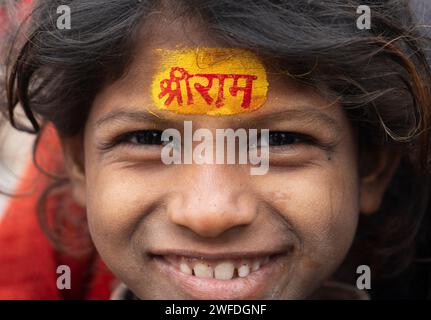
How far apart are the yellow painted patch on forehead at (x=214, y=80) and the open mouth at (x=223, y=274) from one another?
0.33 meters

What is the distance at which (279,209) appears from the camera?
1.36 m

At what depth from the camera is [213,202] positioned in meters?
1.30

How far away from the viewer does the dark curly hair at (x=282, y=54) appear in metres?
1.30

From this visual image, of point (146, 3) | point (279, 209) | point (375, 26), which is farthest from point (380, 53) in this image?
point (146, 3)

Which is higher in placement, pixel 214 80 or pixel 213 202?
pixel 214 80

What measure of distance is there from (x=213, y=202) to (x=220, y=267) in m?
0.19

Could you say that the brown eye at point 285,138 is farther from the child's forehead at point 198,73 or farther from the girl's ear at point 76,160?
the girl's ear at point 76,160

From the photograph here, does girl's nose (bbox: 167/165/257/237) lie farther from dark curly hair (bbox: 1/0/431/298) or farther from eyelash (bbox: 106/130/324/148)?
dark curly hair (bbox: 1/0/431/298)

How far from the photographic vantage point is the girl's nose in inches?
51.1

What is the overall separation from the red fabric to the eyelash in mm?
703

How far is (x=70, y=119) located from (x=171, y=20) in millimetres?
430

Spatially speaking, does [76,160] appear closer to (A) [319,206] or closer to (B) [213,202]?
(B) [213,202]

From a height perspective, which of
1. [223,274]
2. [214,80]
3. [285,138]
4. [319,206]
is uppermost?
[214,80]

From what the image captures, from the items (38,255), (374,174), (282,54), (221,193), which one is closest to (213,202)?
(221,193)
